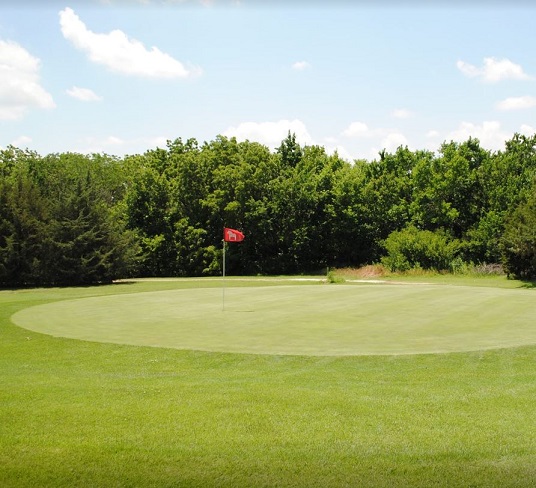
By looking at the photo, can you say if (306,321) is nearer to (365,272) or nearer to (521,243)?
(521,243)

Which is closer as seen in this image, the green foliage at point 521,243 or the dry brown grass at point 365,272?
the green foliage at point 521,243

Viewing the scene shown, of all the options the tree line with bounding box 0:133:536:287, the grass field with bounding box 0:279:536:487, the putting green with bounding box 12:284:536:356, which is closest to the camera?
the grass field with bounding box 0:279:536:487

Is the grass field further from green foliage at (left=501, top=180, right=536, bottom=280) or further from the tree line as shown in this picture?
the tree line

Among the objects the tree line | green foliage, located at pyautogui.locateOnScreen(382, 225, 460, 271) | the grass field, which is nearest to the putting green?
the grass field

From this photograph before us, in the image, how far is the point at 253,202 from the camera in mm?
60938

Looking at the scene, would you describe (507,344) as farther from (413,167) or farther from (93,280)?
(413,167)

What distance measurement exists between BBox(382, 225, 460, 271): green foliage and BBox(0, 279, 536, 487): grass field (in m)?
37.0

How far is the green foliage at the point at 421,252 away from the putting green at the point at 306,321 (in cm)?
2368

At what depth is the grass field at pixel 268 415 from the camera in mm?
5844

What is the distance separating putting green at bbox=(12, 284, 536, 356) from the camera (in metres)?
15.0

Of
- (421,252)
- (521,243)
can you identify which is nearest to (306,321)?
(521,243)

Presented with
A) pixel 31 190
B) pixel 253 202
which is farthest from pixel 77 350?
pixel 253 202

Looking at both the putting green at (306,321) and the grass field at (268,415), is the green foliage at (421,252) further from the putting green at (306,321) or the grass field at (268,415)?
the grass field at (268,415)

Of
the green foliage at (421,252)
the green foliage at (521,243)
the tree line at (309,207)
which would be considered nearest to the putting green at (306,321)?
the green foliage at (521,243)
